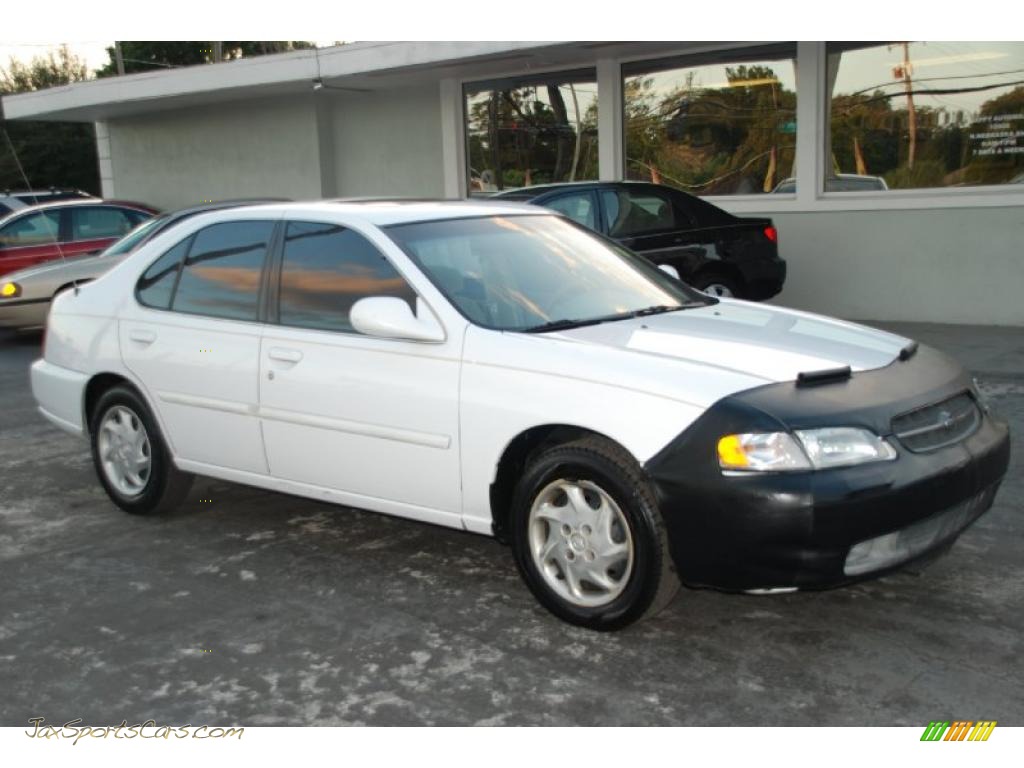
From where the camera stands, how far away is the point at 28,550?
526 cm

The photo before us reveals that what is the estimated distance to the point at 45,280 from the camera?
39.2ft

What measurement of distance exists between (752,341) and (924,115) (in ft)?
28.6

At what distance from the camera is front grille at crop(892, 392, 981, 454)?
3797 millimetres

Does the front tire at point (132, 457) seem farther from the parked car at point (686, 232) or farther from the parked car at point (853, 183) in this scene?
the parked car at point (853, 183)

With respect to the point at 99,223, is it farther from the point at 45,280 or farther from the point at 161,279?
the point at 161,279

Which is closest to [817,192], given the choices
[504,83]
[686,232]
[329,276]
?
[686,232]

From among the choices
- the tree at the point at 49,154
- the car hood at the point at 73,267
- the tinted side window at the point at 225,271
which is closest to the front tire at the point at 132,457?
Answer: the tinted side window at the point at 225,271

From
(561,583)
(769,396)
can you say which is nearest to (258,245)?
(561,583)

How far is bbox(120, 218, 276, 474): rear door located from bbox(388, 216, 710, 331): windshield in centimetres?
89

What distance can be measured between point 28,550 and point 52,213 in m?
9.49

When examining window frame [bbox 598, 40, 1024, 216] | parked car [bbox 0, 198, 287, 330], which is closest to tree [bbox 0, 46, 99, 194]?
parked car [bbox 0, 198, 287, 330]

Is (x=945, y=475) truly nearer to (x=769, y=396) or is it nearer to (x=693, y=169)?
(x=769, y=396)

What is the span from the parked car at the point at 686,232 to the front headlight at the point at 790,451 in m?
7.32

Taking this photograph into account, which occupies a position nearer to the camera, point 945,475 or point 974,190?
point 945,475
